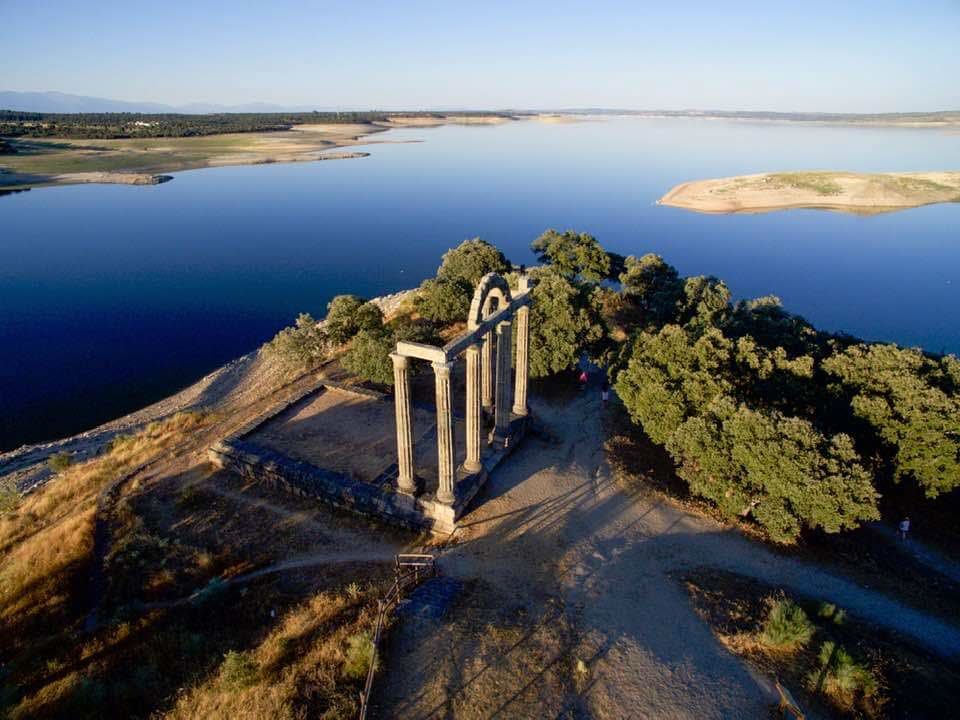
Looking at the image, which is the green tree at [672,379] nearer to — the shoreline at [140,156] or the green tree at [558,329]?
the green tree at [558,329]

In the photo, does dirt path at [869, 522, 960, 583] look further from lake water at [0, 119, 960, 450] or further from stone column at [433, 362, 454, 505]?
lake water at [0, 119, 960, 450]

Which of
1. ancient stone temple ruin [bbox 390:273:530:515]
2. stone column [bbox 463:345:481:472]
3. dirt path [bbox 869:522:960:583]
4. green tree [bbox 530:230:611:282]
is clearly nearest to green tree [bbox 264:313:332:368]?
ancient stone temple ruin [bbox 390:273:530:515]

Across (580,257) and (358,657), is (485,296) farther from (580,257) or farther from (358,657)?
(580,257)

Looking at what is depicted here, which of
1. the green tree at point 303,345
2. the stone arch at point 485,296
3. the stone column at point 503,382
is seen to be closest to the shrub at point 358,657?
the stone arch at point 485,296

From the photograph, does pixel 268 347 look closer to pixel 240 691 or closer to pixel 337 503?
pixel 337 503

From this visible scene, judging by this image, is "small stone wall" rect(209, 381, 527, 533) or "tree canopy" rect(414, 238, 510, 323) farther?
"tree canopy" rect(414, 238, 510, 323)

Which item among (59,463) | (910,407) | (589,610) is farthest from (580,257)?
(59,463)

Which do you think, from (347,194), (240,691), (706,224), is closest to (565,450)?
(240,691)
